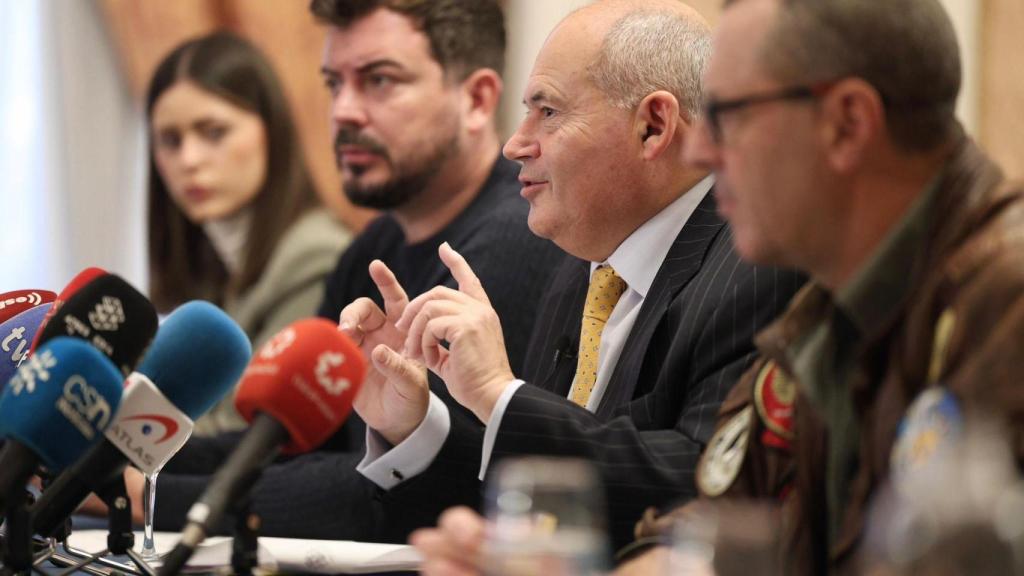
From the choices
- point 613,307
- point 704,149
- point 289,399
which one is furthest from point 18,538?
point 613,307

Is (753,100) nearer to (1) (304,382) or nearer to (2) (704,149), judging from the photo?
(2) (704,149)

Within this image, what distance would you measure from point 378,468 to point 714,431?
67cm

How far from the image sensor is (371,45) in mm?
3441

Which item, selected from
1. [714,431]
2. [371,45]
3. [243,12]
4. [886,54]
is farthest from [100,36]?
[886,54]

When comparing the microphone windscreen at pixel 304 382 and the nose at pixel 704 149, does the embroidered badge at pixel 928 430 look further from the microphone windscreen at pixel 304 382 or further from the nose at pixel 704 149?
the microphone windscreen at pixel 304 382

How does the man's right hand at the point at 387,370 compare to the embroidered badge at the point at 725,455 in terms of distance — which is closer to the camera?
the embroidered badge at the point at 725,455

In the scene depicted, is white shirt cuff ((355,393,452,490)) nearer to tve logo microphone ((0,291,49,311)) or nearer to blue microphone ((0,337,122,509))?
tve logo microphone ((0,291,49,311))

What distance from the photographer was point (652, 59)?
2396mm

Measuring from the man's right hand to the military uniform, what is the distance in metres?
0.75

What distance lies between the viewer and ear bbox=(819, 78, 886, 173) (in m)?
1.49

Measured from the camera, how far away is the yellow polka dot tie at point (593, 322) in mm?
2369

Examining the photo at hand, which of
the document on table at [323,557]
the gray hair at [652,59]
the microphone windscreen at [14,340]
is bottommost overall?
the document on table at [323,557]

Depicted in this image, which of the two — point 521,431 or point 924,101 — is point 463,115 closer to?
point 521,431

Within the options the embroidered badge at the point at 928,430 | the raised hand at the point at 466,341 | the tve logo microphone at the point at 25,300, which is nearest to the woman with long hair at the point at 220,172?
the tve logo microphone at the point at 25,300
